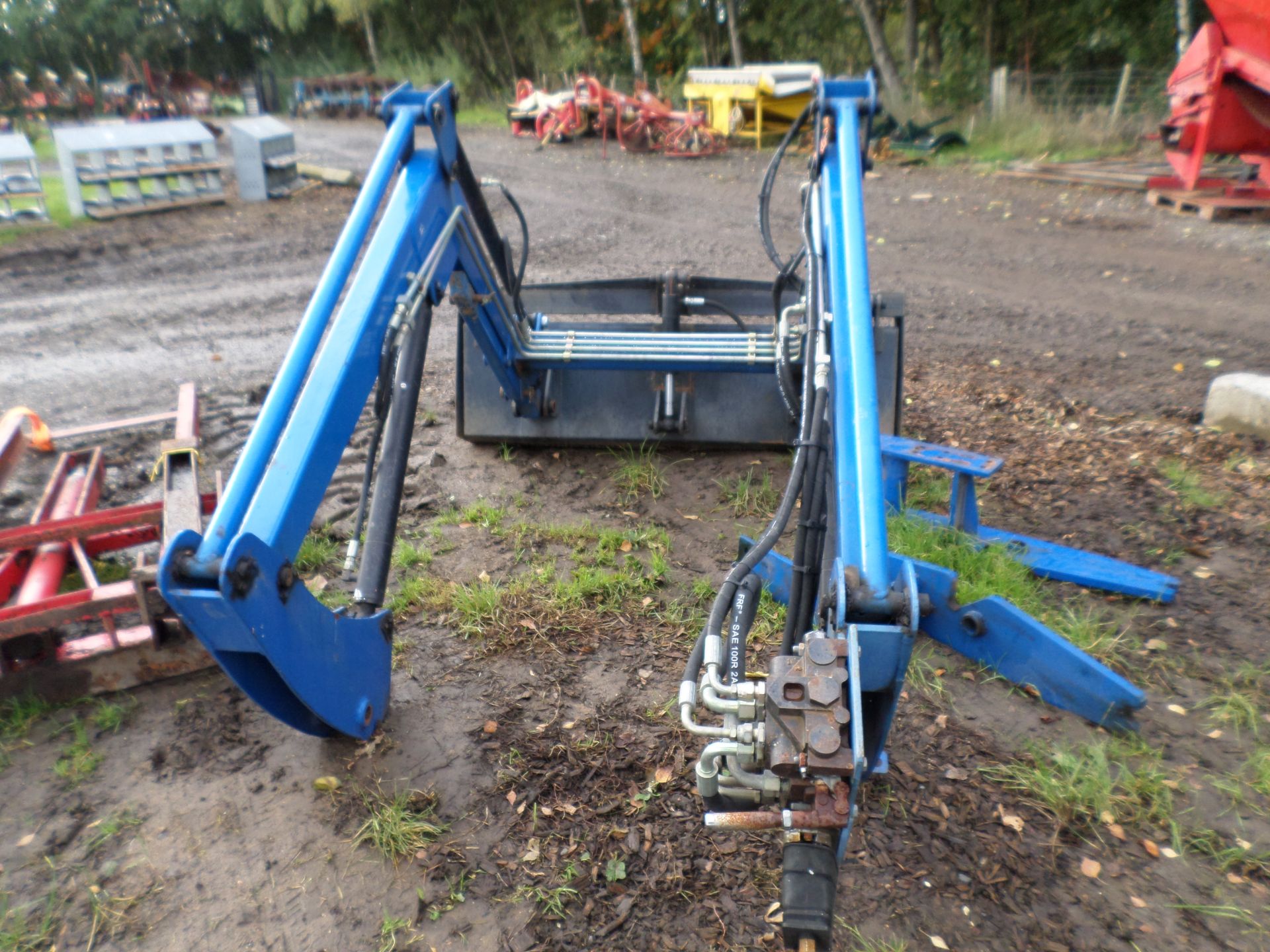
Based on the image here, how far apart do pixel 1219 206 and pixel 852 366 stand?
326 inches

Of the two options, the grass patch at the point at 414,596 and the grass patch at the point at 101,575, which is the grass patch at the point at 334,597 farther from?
the grass patch at the point at 101,575

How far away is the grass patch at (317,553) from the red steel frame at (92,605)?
44cm

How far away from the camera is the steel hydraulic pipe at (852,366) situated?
6.38ft

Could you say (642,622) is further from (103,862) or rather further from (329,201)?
(329,201)

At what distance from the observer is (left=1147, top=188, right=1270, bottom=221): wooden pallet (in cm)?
851

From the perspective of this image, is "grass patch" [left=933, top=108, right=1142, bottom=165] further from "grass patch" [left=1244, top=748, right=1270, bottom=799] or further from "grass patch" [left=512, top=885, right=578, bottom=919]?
"grass patch" [left=512, top=885, right=578, bottom=919]

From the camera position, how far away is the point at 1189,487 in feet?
13.3

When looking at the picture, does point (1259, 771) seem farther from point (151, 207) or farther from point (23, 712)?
point (151, 207)

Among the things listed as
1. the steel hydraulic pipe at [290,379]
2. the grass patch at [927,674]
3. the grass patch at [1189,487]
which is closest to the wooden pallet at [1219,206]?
the grass patch at [1189,487]

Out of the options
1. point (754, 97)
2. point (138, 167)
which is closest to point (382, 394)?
point (138, 167)

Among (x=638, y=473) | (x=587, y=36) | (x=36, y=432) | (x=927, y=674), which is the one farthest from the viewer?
(x=587, y=36)

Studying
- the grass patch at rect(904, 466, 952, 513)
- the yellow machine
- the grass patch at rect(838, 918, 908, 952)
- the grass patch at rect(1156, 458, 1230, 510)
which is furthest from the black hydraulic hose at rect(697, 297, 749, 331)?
the yellow machine

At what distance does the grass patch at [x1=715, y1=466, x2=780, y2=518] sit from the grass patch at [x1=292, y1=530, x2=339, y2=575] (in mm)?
1679

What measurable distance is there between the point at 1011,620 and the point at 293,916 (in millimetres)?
2200
